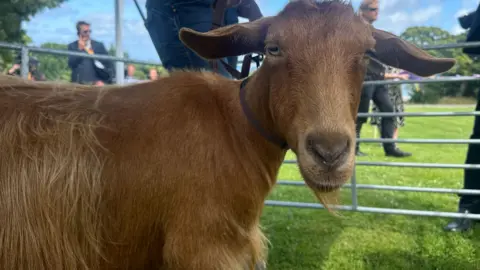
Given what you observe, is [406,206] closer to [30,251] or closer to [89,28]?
[30,251]

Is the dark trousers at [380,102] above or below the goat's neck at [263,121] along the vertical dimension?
below

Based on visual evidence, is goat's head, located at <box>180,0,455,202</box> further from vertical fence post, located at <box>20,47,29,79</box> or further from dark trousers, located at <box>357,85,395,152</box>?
dark trousers, located at <box>357,85,395,152</box>

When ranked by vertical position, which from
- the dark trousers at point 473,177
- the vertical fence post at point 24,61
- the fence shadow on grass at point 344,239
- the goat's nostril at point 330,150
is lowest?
the fence shadow on grass at point 344,239

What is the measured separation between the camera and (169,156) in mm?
2623

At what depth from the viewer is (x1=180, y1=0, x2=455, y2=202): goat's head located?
2137 millimetres

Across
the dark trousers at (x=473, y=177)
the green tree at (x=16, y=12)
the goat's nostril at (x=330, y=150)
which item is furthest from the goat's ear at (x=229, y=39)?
the green tree at (x=16, y=12)

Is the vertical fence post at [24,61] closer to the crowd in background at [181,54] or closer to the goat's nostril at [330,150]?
the crowd in background at [181,54]

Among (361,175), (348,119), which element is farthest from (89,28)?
(348,119)

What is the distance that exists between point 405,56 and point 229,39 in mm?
1231

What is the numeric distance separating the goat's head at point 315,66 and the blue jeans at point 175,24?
0.88 m

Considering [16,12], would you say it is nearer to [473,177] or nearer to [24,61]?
[24,61]

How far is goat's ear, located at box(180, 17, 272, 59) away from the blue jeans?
0.87m

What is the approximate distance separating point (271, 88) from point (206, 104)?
19.6 inches

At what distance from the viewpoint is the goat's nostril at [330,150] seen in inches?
81.4
